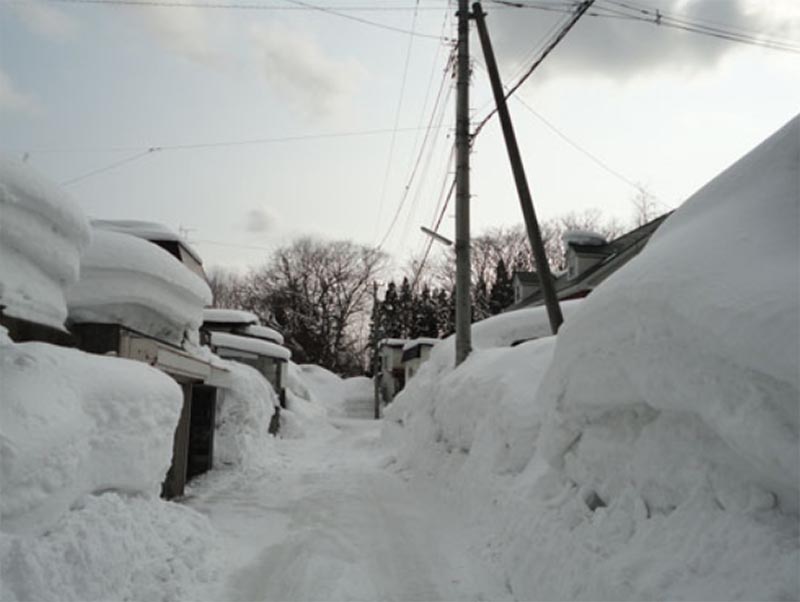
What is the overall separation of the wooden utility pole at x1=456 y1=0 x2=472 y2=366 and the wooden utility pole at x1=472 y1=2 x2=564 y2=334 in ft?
4.12

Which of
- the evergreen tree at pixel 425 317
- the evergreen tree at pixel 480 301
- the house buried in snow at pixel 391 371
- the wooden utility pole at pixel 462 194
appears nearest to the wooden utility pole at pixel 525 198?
the wooden utility pole at pixel 462 194

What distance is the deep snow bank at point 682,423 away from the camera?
277 centimetres

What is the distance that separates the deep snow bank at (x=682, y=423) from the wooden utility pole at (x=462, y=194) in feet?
18.4

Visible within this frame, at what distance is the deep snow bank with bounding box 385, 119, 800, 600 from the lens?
109 inches

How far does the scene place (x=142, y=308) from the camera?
7891mm

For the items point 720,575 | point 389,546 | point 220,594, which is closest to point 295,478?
point 389,546

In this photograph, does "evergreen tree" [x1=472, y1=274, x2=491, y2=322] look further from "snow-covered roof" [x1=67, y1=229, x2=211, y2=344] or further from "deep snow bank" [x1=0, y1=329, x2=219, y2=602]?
"deep snow bank" [x1=0, y1=329, x2=219, y2=602]

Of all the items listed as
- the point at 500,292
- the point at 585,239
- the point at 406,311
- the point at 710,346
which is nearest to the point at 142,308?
the point at 710,346

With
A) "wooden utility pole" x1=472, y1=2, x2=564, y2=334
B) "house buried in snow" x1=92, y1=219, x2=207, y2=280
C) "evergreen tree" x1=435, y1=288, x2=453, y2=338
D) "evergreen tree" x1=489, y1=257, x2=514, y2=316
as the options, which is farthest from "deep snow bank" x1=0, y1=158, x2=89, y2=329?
"evergreen tree" x1=435, y1=288, x2=453, y2=338

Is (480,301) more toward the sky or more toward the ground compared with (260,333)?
more toward the sky

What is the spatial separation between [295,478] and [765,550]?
31.1ft

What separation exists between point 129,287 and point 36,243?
219 centimetres

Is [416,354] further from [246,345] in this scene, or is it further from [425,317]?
[425,317]

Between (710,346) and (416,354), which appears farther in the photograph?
(416,354)
